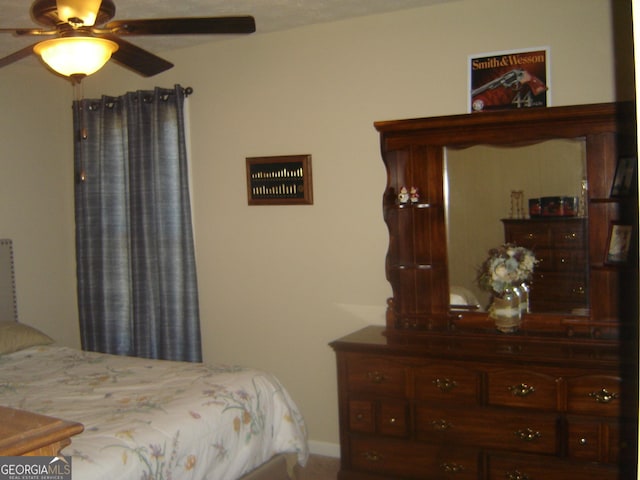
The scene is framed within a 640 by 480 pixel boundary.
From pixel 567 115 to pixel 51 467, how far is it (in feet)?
8.52

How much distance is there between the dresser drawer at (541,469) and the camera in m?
2.72

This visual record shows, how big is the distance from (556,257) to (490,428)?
89 cm

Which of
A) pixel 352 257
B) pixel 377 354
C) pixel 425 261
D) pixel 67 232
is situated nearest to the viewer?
pixel 377 354

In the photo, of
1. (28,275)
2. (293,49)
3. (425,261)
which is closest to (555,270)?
(425,261)

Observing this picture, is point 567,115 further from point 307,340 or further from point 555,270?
point 307,340

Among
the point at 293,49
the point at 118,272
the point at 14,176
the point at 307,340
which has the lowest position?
the point at 307,340

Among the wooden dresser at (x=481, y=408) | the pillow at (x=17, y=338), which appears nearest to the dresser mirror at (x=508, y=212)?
the wooden dresser at (x=481, y=408)

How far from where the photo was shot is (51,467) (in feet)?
4.32

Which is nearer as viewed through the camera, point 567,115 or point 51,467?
point 51,467

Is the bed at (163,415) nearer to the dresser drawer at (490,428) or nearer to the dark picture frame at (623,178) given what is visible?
the dresser drawer at (490,428)

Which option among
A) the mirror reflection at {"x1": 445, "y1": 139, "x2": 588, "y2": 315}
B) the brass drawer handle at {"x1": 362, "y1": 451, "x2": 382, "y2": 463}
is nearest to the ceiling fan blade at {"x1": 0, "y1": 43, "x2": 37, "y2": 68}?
the mirror reflection at {"x1": 445, "y1": 139, "x2": 588, "y2": 315}

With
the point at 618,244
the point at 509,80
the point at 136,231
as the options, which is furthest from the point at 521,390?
the point at 136,231

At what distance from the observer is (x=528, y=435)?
2.85m

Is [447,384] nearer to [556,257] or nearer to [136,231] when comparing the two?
[556,257]
